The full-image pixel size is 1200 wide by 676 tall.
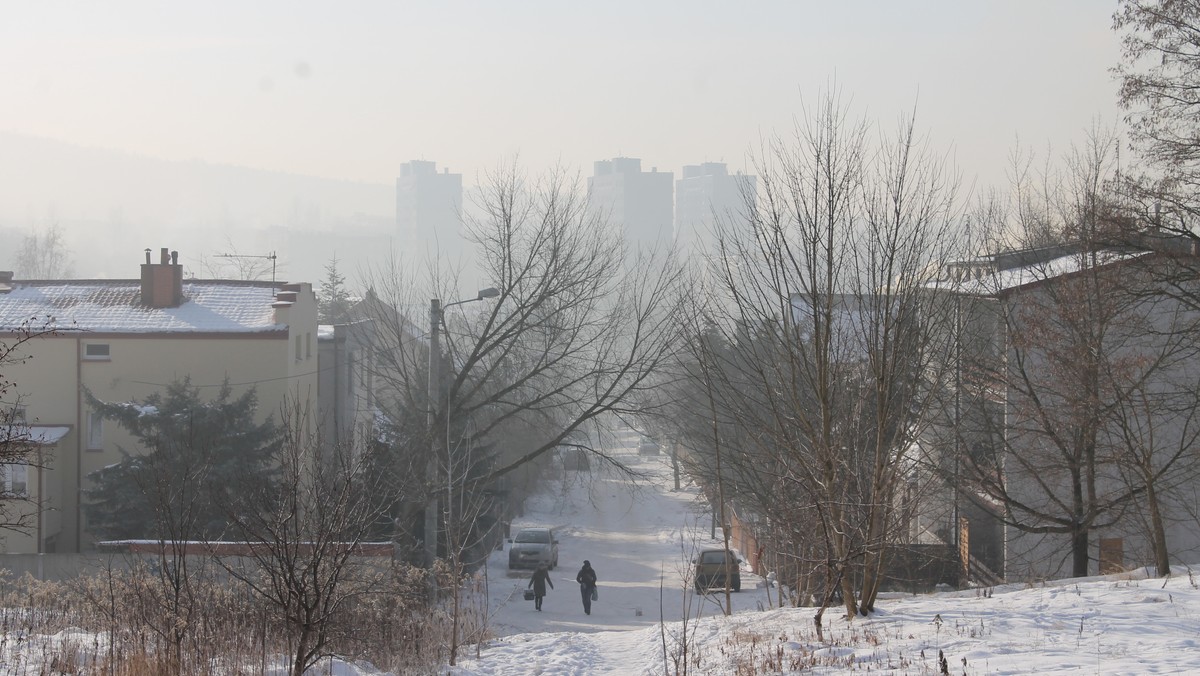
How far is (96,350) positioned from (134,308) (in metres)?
1.86

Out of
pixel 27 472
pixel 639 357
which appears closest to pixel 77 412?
pixel 27 472

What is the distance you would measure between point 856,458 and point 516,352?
13.7m

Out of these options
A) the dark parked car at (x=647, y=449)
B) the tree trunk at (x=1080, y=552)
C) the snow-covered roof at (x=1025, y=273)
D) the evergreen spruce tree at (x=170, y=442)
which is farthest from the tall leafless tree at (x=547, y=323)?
the dark parked car at (x=647, y=449)

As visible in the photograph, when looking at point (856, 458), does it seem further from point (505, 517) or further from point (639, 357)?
point (505, 517)

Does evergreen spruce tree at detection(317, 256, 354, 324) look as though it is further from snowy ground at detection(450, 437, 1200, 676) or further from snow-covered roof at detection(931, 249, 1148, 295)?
snowy ground at detection(450, 437, 1200, 676)

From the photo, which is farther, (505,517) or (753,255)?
(505,517)

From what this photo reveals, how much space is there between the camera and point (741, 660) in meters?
9.16

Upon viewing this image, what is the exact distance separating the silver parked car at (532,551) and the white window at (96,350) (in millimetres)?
12769

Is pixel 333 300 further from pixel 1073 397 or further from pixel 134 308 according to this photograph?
pixel 1073 397

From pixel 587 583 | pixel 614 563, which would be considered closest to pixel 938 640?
pixel 587 583

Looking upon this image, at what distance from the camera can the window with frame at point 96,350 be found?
2759 cm

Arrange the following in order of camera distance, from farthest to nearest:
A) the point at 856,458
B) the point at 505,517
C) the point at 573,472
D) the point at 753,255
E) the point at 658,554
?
the point at 573,472 → the point at 505,517 → the point at 658,554 → the point at 753,255 → the point at 856,458

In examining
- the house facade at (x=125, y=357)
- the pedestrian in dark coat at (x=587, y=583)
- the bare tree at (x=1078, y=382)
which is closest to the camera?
the bare tree at (x=1078, y=382)

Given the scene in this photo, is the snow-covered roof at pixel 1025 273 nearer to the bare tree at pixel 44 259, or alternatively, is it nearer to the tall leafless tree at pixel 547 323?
the tall leafless tree at pixel 547 323
